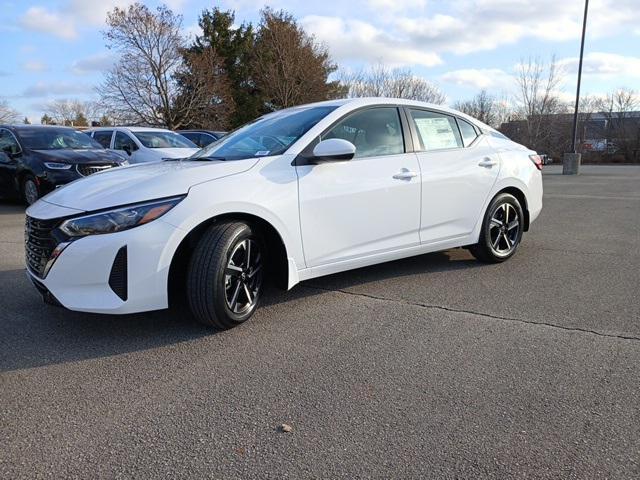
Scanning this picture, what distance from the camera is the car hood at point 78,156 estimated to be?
9188 mm

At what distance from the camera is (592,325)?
365 centimetres

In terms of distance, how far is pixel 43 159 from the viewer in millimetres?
9211

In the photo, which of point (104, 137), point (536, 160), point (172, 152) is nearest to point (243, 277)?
point (536, 160)

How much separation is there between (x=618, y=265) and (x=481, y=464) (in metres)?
Result: 4.02

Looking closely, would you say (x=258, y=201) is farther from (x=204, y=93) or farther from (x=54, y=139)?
(x=204, y=93)

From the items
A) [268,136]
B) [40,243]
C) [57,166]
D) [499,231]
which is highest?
[268,136]

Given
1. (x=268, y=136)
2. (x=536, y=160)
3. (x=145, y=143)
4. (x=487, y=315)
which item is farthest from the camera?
(x=145, y=143)

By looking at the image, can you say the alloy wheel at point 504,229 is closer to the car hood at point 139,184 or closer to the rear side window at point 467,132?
the rear side window at point 467,132

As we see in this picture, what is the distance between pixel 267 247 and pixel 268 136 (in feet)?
3.23

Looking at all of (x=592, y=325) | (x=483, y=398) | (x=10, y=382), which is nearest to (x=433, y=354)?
(x=483, y=398)

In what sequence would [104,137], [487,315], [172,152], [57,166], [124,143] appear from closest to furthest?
[487,315] → [57,166] → [172,152] → [124,143] → [104,137]

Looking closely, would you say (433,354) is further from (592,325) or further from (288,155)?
(288,155)

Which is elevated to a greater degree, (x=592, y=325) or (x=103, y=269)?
(x=103, y=269)

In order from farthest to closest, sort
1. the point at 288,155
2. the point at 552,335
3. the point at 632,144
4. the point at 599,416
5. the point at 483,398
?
the point at 632,144
the point at 288,155
the point at 552,335
the point at 483,398
the point at 599,416
